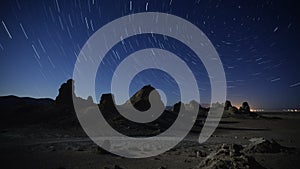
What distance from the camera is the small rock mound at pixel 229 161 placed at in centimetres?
1031

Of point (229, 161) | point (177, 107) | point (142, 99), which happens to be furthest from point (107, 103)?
point (229, 161)

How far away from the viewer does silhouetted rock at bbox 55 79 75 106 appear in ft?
174

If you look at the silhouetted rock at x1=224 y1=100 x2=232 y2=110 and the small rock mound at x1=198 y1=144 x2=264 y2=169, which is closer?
the small rock mound at x1=198 y1=144 x2=264 y2=169

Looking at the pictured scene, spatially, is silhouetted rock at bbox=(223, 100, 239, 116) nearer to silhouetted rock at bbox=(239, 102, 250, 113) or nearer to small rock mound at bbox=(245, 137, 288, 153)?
silhouetted rock at bbox=(239, 102, 250, 113)

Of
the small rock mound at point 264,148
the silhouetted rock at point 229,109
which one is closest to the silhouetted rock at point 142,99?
the small rock mound at point 264,148

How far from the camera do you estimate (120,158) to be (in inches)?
663

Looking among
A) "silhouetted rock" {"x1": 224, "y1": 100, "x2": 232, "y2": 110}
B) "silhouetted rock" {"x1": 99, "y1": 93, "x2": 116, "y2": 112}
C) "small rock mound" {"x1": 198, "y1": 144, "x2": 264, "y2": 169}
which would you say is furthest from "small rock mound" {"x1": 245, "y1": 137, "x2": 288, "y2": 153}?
"silhouetted rock" {"x1": 224, "y1": 100, "x2": 232, "y2": 110}

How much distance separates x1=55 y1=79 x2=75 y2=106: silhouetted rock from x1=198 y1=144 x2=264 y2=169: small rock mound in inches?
1830

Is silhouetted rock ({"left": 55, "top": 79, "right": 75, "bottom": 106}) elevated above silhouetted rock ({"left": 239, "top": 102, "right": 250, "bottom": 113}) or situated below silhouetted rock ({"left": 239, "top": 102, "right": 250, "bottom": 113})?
below

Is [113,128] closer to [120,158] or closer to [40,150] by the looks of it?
[40,150]

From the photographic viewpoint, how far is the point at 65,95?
53.8 m

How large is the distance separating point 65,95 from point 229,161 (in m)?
49.9

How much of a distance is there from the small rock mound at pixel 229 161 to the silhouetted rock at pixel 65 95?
46.5 metres

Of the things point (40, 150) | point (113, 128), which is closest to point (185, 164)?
point (40, 150)
